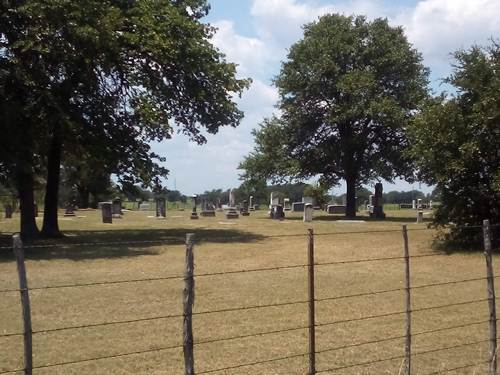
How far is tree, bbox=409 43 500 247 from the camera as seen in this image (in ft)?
65.5

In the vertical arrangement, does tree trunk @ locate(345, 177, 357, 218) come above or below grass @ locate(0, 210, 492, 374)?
above

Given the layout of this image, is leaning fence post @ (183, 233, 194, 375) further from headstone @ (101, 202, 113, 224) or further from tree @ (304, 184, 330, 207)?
tree @ (304, 184, 330, 207)

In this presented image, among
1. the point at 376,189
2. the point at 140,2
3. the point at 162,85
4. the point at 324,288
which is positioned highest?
the point at 140,2

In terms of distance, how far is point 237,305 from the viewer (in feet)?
40.4

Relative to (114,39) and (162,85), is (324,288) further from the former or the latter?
(162,85)

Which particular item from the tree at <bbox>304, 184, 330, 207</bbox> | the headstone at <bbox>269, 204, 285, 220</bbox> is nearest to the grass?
the headstone at <bbox>269, 204, 285, 220</bbox>

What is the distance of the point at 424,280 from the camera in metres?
15.7

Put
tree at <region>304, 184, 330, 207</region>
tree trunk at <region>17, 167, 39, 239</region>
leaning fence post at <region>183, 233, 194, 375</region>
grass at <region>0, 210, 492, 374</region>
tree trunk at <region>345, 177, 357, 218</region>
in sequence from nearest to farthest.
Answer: leaning fence post at <region>183, 233, 194, 375</region>, grass at <region>0, 210, 492, 374</region>, tree trunk at <region>17, 167, 39, 239</region>, tree trunk at <region>345, 177, 357, 218</region>, tree at <region>304, 184, 330, 207</region>

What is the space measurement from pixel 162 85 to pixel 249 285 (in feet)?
45.3

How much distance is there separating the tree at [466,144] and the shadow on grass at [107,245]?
7.57 meters

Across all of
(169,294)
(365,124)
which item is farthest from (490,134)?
(365,124)

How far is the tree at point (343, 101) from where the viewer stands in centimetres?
4394

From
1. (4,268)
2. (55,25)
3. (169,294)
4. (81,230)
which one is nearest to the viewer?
(169,294)

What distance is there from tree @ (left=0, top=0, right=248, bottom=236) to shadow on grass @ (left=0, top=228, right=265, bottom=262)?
226cm
